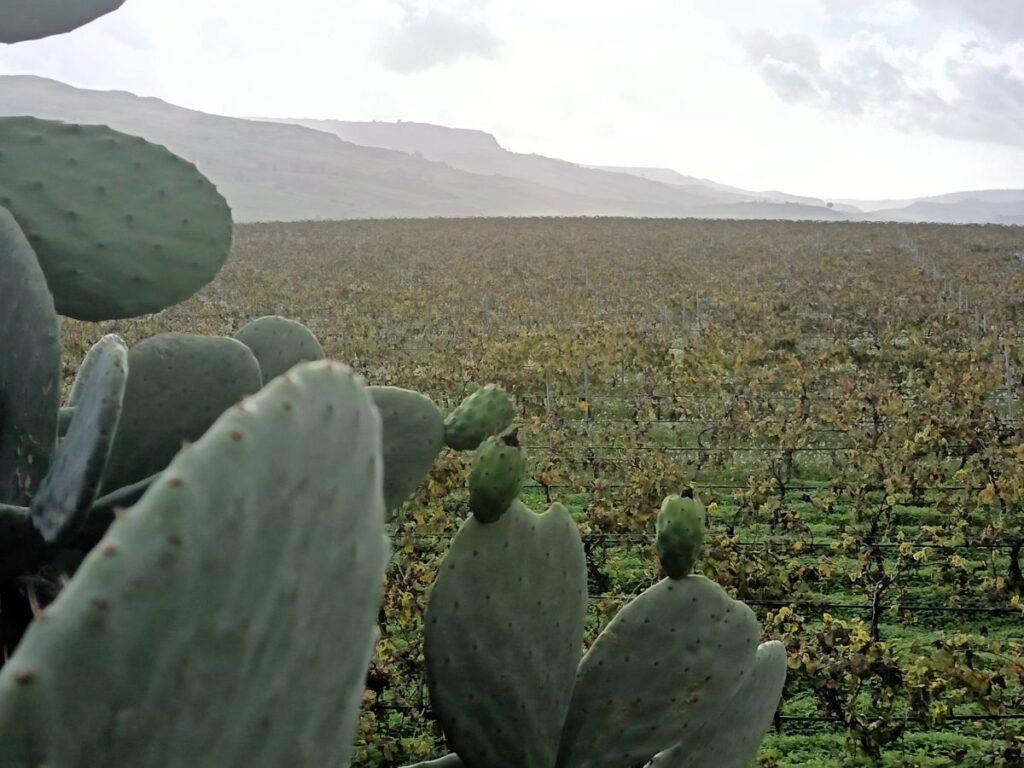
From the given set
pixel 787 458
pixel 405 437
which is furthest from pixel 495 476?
pixel 787 458

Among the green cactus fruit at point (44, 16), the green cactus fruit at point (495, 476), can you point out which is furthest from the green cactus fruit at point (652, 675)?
the green cactus fruit at point (44, 16)

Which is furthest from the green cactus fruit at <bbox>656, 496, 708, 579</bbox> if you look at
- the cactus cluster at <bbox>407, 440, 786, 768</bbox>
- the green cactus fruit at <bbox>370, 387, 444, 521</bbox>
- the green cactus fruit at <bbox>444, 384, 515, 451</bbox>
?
the green cactus fruit at <bbox>370, 387, 444, 521</bbox>

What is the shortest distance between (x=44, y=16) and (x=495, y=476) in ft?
3.06

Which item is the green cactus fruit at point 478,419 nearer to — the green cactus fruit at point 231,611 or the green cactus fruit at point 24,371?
the green cactus fruit at point 24,371

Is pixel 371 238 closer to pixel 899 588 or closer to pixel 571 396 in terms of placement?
pixel 571 396

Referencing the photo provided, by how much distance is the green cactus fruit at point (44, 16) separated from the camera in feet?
4.73

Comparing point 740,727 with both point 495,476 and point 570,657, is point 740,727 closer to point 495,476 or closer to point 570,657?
point 570,657

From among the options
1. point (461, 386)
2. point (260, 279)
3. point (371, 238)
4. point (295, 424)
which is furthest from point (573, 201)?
point (295, 424)

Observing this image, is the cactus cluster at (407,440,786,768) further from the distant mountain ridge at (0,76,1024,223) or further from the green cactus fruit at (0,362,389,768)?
the distant mountain ridge at (0,76,1024,223)

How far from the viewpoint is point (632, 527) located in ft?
24.5

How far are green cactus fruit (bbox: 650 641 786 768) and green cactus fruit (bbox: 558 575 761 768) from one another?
2cm

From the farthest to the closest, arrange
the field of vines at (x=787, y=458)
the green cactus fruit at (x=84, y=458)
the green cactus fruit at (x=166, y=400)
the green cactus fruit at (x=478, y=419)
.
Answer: the field of vines at (x=787, y=458), the green cactus fruit at (x=478, y=419), the green cactus fruit at (x=166, y=400), the green cactus fruit at (x=84, y=458)

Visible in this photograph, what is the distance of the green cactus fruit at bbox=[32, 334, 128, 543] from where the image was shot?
902 mm

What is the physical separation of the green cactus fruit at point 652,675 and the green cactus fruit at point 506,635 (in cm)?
8
